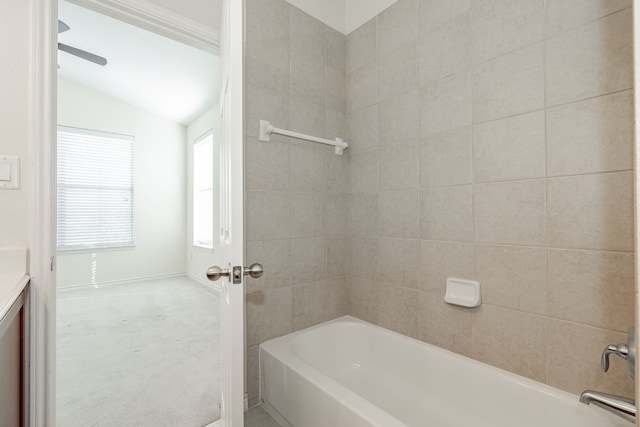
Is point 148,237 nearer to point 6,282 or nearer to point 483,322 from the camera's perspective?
point 6,282

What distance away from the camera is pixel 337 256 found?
79.0 inches

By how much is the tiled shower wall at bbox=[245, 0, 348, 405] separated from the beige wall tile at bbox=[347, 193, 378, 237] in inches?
2.5

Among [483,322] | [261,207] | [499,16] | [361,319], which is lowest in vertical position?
[361,319]

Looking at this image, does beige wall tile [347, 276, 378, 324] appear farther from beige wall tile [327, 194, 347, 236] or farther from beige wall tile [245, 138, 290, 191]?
beige wall tile [245, 138, 290, 191]

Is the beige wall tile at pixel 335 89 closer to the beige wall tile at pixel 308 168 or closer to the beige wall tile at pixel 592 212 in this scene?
the beige wall tile at pixel 308 168

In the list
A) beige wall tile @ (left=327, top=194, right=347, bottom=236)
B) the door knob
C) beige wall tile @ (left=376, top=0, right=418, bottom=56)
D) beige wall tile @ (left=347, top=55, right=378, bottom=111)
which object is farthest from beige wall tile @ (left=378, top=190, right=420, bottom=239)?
the door knob

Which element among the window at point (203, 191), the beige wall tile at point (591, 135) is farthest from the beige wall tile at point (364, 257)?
the window at point (203, 191)

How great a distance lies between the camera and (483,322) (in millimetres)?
1378

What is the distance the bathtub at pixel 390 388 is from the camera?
3.65 ft

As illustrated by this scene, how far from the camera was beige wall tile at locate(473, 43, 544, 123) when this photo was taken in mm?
1213

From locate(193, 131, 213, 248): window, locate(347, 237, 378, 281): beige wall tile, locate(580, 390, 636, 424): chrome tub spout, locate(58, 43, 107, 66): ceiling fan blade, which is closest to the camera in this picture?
locate(580, 390, 636, 424): chrome tub spout

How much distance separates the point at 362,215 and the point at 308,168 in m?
0.48

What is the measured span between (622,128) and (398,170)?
0.92 meters

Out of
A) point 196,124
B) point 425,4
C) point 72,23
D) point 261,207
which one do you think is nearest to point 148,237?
point 196,124
